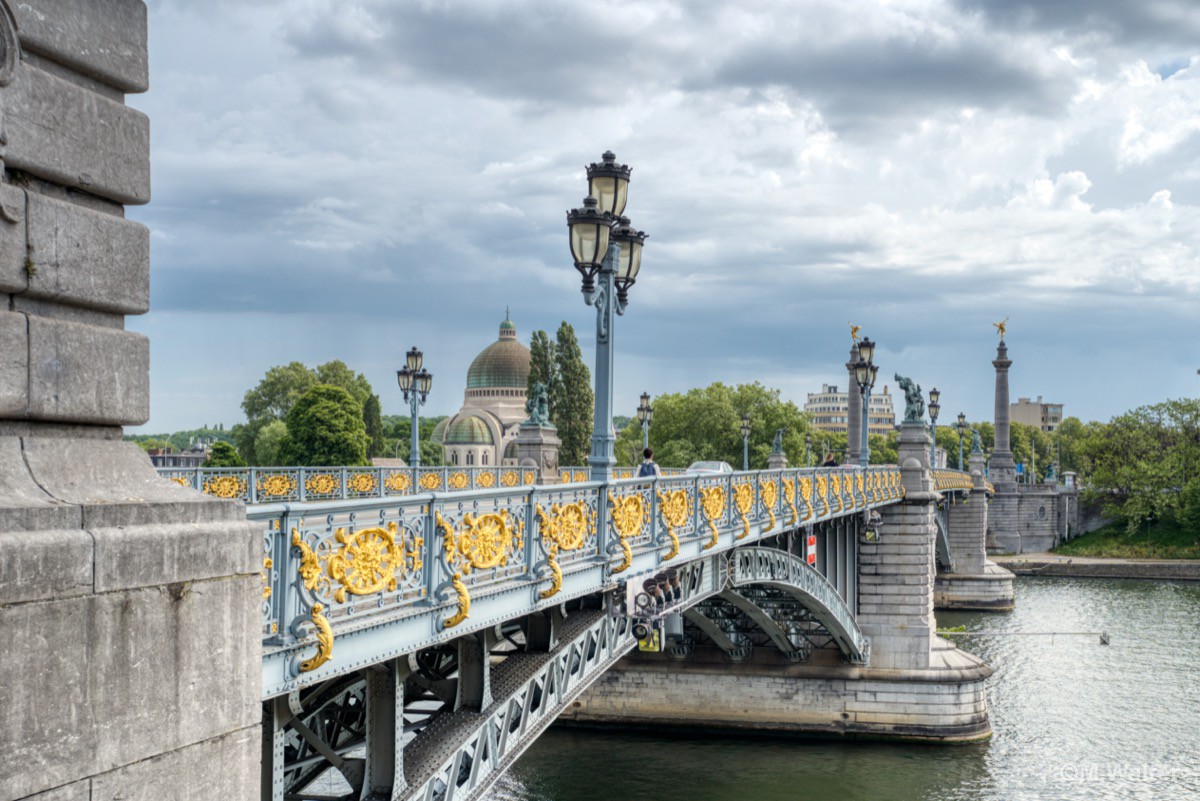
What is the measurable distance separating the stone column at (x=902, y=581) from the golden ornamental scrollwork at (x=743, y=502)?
47.9 feet

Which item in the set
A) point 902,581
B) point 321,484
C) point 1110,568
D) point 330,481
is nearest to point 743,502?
point 321,484

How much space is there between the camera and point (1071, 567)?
2980 inches

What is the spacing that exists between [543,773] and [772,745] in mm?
5835

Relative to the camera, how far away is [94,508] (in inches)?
197

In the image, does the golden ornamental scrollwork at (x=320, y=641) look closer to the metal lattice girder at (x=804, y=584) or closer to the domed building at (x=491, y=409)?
the metal lattice girder at (x=804, y=584)

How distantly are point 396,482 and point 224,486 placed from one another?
6.43 meters

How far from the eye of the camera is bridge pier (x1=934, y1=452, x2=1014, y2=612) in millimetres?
60969

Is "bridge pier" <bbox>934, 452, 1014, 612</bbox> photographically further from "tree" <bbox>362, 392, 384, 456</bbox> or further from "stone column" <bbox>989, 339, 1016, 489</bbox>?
"tree" <bbox>362, 392, 384, 456</bbox>

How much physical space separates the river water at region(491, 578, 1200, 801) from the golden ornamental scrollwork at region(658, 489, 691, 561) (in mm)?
12317

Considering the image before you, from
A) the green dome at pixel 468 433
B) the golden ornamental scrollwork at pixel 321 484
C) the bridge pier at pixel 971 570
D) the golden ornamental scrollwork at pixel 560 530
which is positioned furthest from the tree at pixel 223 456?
the golden ornamental scrollwork at pixel 560 530

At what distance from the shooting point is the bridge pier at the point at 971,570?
6097 centimetres

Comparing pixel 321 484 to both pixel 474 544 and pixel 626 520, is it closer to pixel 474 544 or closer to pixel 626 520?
pixel 626 520

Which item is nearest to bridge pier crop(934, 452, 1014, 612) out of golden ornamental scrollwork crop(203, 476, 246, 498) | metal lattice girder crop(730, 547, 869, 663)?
metal lattice girder crop(730, 547, 869, 663)

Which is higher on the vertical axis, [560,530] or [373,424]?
[373,424]
